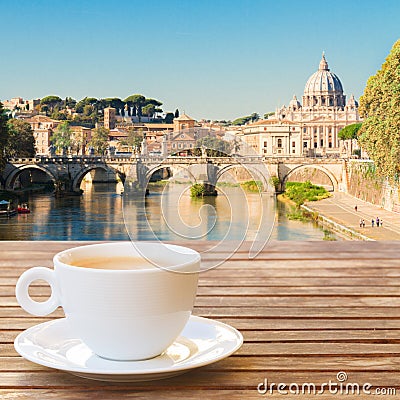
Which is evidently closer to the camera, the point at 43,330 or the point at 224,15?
the point at 43,330

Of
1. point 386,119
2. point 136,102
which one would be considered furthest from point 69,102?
point 386,119

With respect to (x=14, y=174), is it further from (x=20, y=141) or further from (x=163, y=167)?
(x=163, y=167)

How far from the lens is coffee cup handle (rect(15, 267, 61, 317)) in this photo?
0.43 m

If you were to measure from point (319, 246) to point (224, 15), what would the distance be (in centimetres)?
2772

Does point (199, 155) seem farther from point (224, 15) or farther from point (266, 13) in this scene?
point (224, 15)

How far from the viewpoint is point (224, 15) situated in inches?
1095

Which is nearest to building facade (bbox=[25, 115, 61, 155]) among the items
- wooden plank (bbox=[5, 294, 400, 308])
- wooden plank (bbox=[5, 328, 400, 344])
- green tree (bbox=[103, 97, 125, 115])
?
green tree (bbox=[103, 97, 125, 115])

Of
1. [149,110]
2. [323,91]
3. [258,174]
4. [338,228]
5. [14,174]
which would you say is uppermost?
[323,91]

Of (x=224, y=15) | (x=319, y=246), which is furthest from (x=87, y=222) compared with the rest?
(x=224, y=15)

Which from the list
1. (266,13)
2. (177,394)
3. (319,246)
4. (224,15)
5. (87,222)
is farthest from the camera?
(224,15)

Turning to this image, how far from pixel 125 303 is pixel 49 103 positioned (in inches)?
1301

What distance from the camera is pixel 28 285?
1.41 feet

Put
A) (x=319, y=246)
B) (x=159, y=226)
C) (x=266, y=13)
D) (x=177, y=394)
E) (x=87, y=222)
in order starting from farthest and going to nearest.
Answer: (x=266, y=13) < (x=87, y=222) < (x=319, y=246) < (x=159, y=226) < (x=177, y=394)

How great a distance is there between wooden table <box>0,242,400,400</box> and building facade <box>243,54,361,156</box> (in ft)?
72.8
